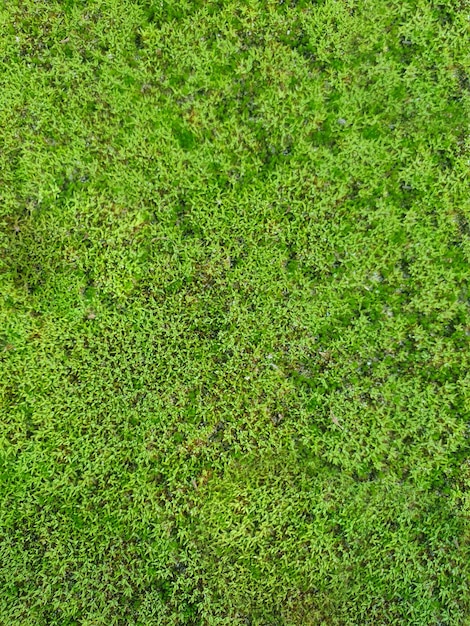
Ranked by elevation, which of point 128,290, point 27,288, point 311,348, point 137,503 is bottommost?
point 137,503

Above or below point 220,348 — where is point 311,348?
above

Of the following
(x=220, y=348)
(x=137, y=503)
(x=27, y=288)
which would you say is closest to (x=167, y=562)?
(x=137, y=503)

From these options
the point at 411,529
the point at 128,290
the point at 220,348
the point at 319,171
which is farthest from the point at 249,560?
the point at 319,171

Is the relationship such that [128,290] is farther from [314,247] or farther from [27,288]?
[314,247]

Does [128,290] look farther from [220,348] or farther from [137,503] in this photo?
[137,503]

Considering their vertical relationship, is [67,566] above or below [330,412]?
below

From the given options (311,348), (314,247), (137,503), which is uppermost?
(314,247)
